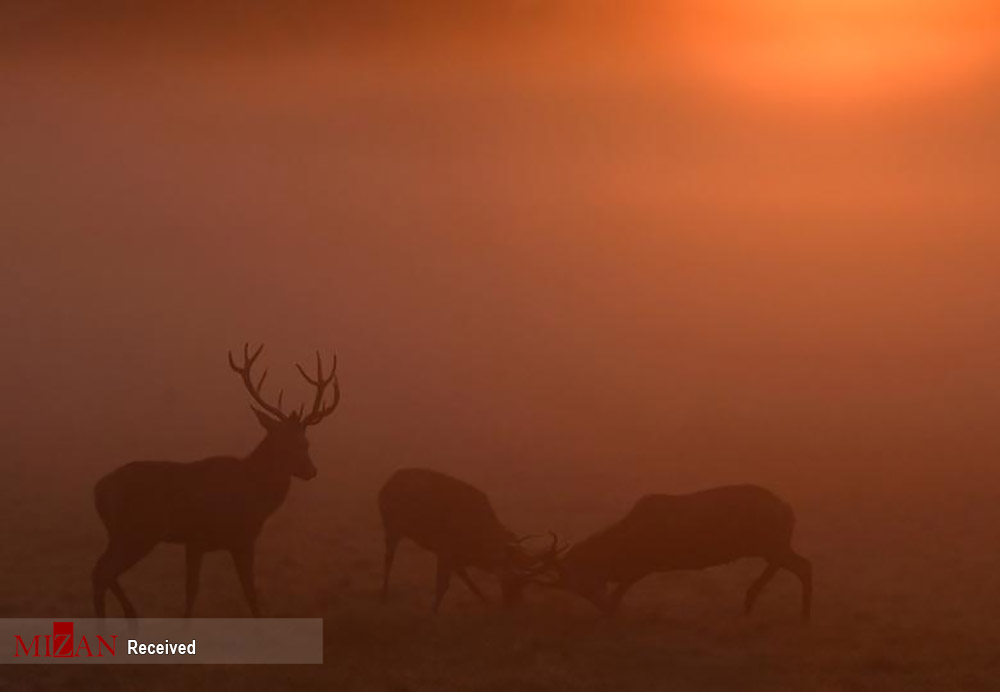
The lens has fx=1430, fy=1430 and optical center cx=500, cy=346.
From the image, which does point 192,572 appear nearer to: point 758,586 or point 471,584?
point 471,584

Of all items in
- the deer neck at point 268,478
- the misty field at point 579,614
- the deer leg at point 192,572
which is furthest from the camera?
the deer neck at point 268,478

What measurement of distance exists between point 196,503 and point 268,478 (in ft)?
1.88

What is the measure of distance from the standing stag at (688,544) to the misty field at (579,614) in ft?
0.92

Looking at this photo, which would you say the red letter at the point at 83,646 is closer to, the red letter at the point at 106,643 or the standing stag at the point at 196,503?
the red letter at the point at 106,643

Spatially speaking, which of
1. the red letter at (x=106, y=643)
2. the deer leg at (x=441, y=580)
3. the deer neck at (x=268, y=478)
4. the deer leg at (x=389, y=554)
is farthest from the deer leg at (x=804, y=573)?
the red letter at (x=106, y=643)

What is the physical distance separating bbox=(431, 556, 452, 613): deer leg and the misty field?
13 cm

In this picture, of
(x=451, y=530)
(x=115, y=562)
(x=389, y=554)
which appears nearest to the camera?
(x=115, y=562)

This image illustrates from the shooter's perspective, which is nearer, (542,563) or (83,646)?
(83,646)

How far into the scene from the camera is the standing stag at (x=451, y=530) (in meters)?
10.7

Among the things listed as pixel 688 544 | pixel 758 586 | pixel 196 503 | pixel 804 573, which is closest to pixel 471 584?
pixel 688 544

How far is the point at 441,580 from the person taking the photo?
1073 centimetres

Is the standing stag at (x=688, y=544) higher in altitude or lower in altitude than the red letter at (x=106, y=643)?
higher

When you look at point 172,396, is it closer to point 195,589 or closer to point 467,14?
point 467,14

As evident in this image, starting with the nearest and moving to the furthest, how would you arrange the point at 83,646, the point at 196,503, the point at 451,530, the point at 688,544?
the point at 83,646 → the point at 196,503 → the point at 688,544 → the point at 451,530
